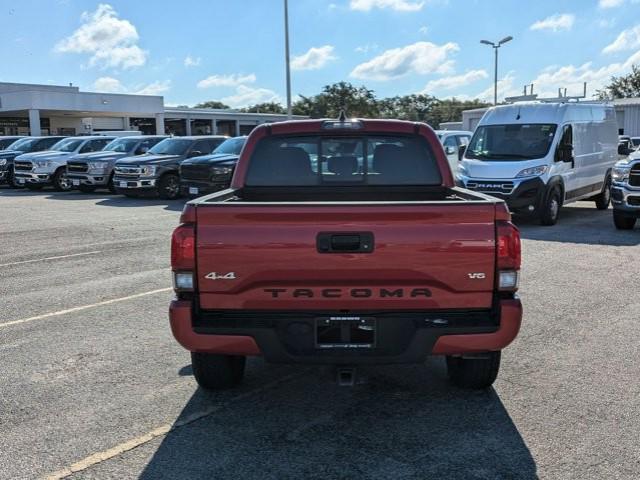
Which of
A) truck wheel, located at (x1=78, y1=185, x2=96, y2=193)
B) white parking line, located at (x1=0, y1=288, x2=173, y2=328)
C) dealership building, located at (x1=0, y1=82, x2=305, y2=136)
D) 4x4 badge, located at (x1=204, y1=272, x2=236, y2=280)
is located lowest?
white parking line, located at (x1=0, y1=288, x2=173, y2=328)

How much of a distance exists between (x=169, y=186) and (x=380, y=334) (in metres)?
15.3

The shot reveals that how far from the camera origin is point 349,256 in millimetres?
3545

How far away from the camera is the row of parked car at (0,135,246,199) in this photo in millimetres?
16531

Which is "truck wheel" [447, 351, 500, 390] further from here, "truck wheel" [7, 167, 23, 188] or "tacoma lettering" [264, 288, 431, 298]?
"truck wheel" [7, 167, 23, 188]

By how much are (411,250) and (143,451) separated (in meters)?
1.89

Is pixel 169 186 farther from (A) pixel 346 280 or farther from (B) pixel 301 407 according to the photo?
(A) pixel 346 280

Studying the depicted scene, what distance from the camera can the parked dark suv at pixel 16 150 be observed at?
76.4 feet

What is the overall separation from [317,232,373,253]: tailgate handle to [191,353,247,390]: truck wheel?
4.04 feet

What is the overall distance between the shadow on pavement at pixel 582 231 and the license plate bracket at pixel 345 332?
805cm

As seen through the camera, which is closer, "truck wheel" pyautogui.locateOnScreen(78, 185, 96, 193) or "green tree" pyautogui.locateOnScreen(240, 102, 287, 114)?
"truck wheel" pyautogui.locateOnScreen(78, 185, 96, 193)

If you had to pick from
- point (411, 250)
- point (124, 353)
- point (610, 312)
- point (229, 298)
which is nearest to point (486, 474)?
point (411, 250)

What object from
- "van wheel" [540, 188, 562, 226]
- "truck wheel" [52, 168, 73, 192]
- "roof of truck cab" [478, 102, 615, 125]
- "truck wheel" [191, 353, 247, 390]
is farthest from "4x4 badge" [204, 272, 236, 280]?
"truck wheel" [52, 168, 73, 192]

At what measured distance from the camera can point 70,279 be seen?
314 inches

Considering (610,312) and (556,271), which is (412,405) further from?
(556,271)
